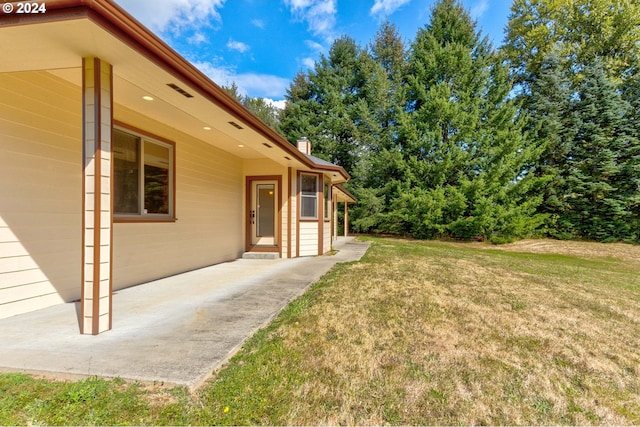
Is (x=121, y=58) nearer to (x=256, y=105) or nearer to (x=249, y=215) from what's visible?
(x=249, y=215)

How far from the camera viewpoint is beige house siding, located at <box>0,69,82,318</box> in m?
2.98

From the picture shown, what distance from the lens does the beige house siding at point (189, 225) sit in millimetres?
4371

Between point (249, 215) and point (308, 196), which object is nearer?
point (249, 215)

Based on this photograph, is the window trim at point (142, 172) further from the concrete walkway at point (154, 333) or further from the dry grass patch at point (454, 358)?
the dry grass patch at point (454, 358)

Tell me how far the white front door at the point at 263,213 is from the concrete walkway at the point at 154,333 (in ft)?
10.4

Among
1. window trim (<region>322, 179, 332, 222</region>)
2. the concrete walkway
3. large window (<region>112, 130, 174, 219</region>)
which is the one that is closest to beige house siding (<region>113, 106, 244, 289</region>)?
large window (<region>112, 130, 174, 219</region>)

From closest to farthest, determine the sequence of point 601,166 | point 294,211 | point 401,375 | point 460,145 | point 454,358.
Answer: point 401,375
point 454,358
point 294,211
point 601,166
point 460,145

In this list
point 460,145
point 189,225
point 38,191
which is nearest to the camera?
point 38,191

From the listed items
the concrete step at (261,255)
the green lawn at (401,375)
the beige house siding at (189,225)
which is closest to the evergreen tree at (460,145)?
the concrete step at (261,255)

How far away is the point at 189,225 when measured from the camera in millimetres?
5707

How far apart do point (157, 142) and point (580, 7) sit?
974 inches

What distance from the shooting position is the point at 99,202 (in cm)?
253

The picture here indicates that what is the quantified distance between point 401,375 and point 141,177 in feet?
14.9

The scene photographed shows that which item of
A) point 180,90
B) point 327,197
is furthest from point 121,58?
point 327,197
